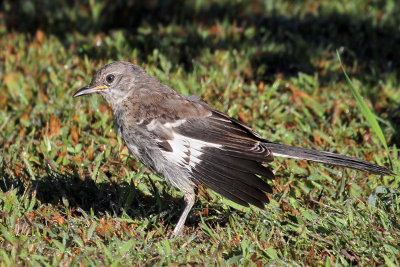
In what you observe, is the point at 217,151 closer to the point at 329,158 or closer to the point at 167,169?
the point at 167,169

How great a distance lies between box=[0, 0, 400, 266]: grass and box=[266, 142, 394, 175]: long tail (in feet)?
1.35

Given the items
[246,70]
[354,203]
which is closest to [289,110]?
[246,70]

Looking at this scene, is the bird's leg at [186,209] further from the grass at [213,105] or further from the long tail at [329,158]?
the long tail at [329,158]

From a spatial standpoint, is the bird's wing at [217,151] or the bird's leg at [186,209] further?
the bird's leg at [186,209]

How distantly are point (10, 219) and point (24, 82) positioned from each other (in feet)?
9.71

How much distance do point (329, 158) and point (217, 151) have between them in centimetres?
95

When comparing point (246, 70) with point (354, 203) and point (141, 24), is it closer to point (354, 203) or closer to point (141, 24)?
point (141, 24)

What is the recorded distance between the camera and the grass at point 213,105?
467 cm

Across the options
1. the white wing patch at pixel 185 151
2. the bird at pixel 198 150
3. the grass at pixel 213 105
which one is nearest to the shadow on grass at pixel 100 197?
the grass at pixel 213 105

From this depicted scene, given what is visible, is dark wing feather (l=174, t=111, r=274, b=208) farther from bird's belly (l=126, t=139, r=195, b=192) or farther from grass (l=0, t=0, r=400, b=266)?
grass (l=0, t=0, r=400, b=266)

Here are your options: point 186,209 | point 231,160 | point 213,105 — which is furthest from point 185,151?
point 213,105

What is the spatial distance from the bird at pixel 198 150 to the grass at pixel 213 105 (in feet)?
1.36

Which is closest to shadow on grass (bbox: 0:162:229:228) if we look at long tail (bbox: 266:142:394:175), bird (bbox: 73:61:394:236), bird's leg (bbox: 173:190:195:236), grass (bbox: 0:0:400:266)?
grass (bbox: 0:0:400:266)

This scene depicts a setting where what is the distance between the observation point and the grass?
4.67 metres
